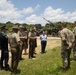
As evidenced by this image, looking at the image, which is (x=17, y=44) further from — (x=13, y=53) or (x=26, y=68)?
(x=26, y=68)

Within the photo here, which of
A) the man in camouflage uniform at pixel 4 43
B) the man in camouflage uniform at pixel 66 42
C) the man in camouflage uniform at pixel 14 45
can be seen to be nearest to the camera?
the man in camouflage uniform at pixel 66 42

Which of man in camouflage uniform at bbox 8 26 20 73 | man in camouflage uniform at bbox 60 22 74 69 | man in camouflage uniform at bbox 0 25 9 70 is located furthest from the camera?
man in camouflage uniform at bbox 0 25 9 70

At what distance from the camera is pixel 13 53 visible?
12.5 meters

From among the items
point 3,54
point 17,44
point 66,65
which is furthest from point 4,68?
point 66,65

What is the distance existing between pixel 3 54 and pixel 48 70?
2196 millimetres

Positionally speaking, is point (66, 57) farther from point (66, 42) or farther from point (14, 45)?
point (14, 45)

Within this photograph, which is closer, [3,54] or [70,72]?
[70,72]

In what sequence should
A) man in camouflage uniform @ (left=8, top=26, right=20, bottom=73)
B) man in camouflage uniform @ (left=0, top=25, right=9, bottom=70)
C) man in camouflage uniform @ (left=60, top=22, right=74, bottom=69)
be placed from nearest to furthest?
man in camouflage uniform @ (left=60, top=22, right=74, bottom=69), man in camouflage uniform @ (left=8, top=26, right=20, bottom=73), man in camouflage uniform @ (left=0, top=25, right=9, bottom=70)

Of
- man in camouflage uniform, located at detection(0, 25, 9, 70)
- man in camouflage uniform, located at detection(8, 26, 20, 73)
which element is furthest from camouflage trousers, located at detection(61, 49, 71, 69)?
man in camouflage uniform, located at detection(0, 25, 9, 70)

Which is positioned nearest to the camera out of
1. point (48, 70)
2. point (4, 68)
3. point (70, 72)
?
point (70, 72)

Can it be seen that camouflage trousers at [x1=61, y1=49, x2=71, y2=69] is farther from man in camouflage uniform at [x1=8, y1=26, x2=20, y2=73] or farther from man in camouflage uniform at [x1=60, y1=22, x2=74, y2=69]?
man in camouflage uniform at [x1=8, y1=26, x2=20, y2=73]

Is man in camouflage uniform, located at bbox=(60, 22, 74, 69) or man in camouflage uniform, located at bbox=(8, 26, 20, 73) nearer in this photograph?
man in camouflage uniform, located at bbox=(60, 22, 74, 69)

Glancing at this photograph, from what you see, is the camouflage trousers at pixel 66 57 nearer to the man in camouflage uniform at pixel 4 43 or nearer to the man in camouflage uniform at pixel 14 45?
the man in camouflage uniform at pixel 14 45

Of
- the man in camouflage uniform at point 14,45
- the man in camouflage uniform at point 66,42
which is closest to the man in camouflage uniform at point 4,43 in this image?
the man in camouflage uniform at point 14,45
